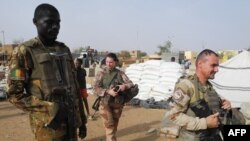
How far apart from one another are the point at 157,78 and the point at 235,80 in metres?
2.88

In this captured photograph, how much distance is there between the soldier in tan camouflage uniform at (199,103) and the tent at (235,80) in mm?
6400

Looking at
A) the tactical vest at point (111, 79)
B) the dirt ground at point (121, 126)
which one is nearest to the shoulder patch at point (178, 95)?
the tactical vest at point (111, 79)

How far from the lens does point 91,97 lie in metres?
12.7

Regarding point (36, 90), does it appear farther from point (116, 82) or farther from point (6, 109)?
point (6, 109)

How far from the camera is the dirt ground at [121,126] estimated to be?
650cm

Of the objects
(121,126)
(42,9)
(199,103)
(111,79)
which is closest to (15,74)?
(42,9)

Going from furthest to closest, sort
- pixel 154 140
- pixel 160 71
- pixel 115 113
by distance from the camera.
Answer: pixel 160 71
pixel 154 140
pixel 115 113

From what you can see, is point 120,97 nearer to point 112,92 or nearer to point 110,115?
point 112,92

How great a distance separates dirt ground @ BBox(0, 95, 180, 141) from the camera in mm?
6496

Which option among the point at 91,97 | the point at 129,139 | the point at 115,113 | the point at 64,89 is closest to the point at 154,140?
the point at 129,139

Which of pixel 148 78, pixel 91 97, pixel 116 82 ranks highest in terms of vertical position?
pixel 116 82

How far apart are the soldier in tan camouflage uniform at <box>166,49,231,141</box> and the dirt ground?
3.64 metres

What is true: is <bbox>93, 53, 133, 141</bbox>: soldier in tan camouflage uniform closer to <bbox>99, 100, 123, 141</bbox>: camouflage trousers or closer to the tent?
<bbox>99, 100, 123, 141</bbox>: camouflage trousers

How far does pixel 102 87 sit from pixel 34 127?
8.93ft
